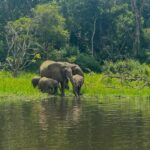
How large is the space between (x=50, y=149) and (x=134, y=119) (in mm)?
6219

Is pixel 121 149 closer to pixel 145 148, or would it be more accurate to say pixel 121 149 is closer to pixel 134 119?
pixel 145 148

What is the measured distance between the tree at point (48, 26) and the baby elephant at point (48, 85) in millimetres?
16120

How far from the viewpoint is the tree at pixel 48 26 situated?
4716cm

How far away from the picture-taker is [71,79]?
30984mm

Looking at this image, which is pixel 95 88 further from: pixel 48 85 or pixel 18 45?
pixel 18 45

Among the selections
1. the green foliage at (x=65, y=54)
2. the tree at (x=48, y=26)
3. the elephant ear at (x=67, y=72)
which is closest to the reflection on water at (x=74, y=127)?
the elephant ear at (x=67, y=72)

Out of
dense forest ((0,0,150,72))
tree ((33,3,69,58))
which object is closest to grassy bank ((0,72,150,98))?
tree ((33,3,69,58))

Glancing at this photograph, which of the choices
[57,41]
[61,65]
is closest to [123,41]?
[57,41]

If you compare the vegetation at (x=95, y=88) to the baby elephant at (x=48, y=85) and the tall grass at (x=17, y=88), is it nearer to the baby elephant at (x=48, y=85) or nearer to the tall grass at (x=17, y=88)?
the tall grass at (x=17, y=88)

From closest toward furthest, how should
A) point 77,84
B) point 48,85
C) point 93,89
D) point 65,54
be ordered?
point 77,84
point 48,85
point 93,89
point 65,54

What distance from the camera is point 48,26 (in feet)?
155

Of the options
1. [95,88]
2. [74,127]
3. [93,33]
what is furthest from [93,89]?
[93,33]

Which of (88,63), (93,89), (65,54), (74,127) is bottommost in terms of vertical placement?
(93,89)

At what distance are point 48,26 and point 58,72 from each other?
16.2m
